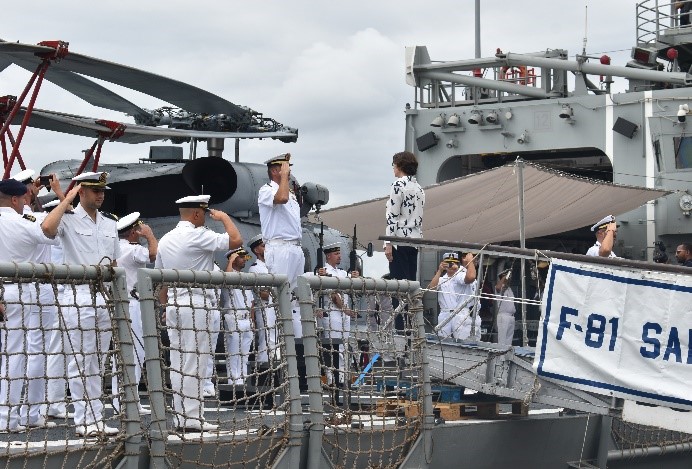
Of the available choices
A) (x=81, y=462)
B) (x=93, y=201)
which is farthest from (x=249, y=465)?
(x=93, y=201)

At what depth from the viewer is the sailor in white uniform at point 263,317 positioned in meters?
6.61

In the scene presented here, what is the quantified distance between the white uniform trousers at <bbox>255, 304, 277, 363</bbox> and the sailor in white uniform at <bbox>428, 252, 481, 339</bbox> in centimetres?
127

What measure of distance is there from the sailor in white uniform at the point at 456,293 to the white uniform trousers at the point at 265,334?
1.27m

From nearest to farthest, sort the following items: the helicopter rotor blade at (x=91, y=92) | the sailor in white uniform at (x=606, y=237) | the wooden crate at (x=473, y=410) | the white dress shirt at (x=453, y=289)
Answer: the wooden crate at (x=473, y=410) → the sailor in white uniform at (x=606, y=237) → the white dress shirt at (x=453, y=289) → the helicopter rotor blade at (x=91, y=92)

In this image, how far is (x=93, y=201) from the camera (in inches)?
302

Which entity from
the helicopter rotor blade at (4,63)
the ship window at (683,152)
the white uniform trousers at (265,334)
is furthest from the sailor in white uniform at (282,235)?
the ship window at (683,152)

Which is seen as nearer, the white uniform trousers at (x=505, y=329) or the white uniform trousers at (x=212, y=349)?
the white uniform trousers at (x=212, y=349)

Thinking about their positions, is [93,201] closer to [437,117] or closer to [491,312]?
[491,312]

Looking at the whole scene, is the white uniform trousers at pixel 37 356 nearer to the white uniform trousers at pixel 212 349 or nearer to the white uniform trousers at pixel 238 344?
the white uniform trousers at pixel 212 349

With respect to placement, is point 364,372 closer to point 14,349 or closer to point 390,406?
point 390,406

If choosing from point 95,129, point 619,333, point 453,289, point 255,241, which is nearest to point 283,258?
point 255,241

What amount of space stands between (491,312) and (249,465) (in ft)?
11.1

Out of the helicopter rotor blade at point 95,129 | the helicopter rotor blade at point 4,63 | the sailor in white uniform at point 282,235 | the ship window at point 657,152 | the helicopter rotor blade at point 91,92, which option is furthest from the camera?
the ship window at point 657,152

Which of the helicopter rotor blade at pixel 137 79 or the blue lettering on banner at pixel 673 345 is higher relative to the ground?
the helicopter rotor blade at pixel 137 79
